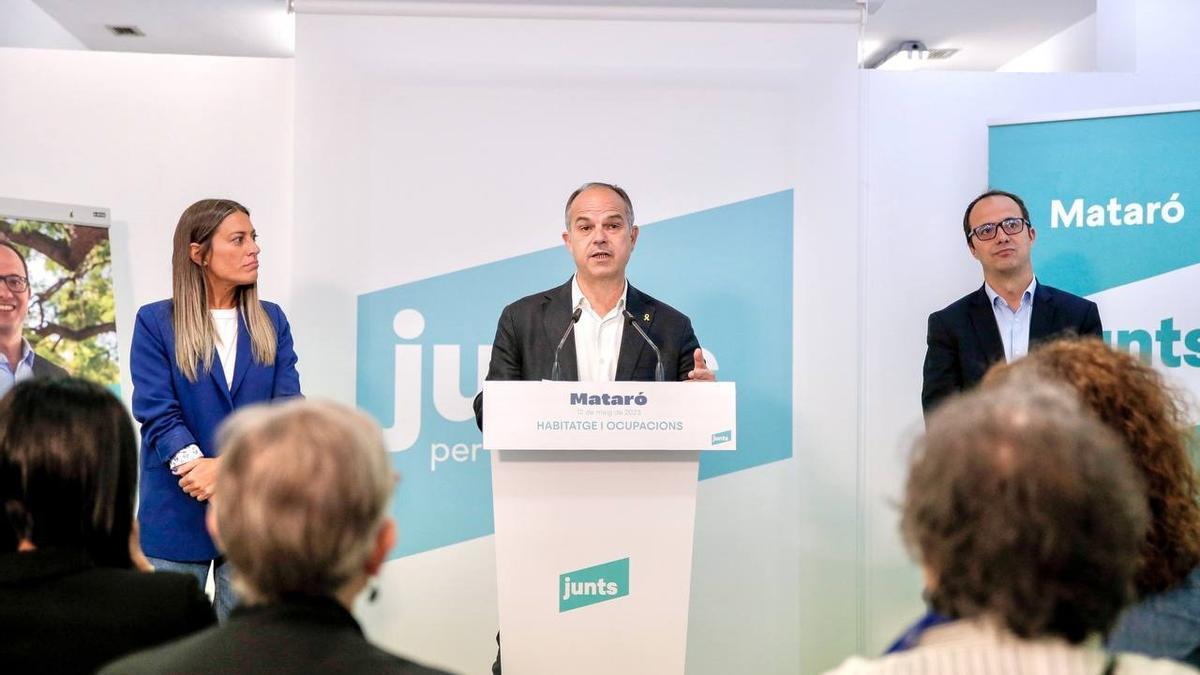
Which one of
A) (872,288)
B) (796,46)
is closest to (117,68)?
(796,46)

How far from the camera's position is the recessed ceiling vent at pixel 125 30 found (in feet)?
18.3

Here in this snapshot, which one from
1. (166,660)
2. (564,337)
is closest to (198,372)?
(564,337)

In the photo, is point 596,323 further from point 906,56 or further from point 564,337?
point 906,56

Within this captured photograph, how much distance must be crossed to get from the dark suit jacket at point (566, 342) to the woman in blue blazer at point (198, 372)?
69 centimetres

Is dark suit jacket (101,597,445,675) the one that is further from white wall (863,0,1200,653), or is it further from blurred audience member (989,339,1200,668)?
white wall (863,0,1200,653)

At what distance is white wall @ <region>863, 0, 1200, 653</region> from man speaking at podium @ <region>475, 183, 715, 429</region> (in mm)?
1384

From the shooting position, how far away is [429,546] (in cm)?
470

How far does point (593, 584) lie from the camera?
314 cm

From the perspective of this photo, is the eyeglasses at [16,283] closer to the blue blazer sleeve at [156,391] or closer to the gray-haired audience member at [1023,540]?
the blue blazer sleeve at [156,391]

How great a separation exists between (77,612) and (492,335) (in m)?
3.11

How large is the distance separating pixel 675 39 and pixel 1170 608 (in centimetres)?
351

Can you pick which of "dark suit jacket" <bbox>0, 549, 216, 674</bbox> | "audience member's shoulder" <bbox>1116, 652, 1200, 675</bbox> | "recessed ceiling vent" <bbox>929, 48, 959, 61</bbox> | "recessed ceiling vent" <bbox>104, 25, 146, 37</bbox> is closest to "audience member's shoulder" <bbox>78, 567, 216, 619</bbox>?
"dark suit jacket" <bbox>0, 549, 216, 674</bbox>

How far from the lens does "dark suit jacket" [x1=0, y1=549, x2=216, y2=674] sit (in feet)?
5.36

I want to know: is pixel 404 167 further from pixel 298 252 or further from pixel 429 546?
pixel 429 546
